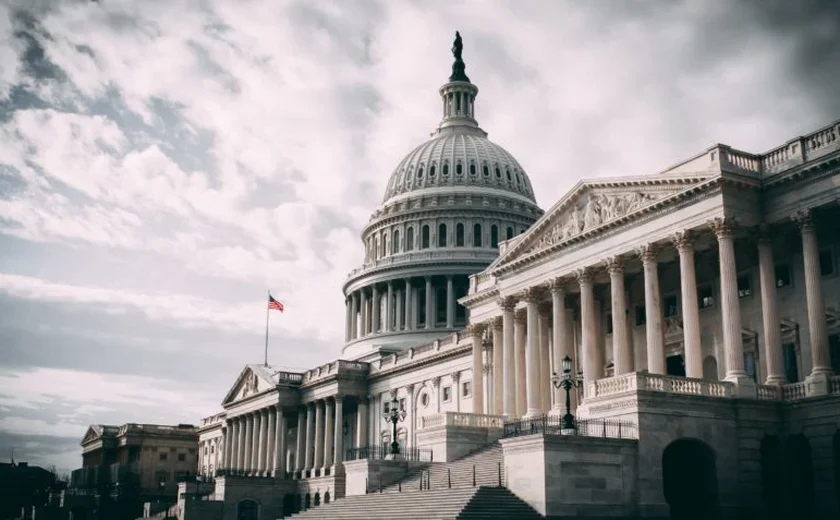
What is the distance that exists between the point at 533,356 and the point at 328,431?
42015mm

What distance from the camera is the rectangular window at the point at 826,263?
4828cm

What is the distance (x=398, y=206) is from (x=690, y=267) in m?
84.9

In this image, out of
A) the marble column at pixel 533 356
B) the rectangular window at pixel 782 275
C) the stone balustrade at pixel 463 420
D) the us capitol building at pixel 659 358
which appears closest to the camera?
the us capitol building at pixel 659 358

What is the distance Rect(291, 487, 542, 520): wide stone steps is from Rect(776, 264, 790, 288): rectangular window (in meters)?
19.3

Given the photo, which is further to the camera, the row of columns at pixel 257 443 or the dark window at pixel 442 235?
the dark window at pixel 442 235

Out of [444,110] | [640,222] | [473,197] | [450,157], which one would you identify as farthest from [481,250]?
[640,222]

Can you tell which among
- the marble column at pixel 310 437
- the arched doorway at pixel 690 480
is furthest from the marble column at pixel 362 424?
the arched doorway at pixel 690 480

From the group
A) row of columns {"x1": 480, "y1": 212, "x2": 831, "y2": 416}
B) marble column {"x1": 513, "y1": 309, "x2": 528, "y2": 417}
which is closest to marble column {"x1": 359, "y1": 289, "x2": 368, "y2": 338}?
row of columns {"x1": 480, "y1": 212, "x2": 831, "y2": 416}

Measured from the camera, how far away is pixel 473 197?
420ft

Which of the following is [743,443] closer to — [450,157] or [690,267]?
[690,267]

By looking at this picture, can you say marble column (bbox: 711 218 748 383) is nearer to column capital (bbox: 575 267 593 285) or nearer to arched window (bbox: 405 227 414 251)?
column capital (bbox: 575 267 593 285)

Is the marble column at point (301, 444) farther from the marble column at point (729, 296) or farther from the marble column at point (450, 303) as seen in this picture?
the marble column at point (729, 296)

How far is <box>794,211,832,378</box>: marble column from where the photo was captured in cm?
4494

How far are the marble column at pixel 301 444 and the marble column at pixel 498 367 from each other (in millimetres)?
40852
